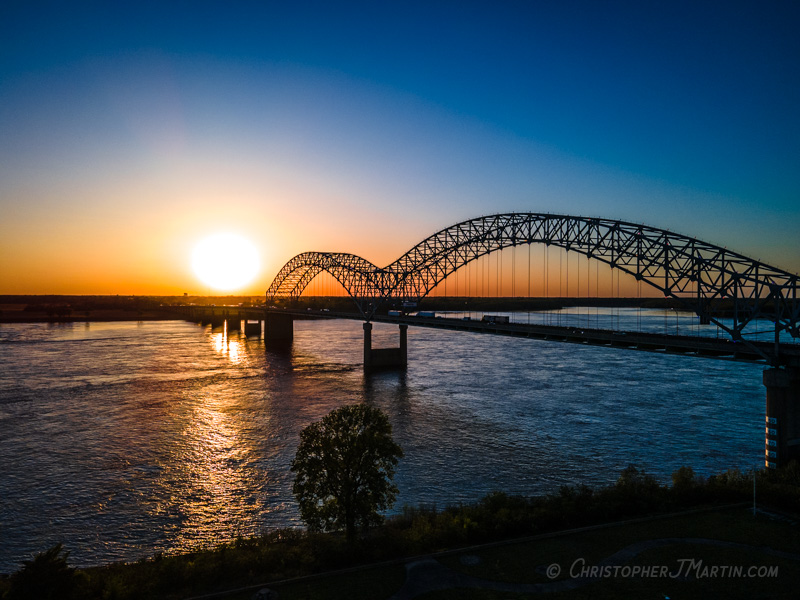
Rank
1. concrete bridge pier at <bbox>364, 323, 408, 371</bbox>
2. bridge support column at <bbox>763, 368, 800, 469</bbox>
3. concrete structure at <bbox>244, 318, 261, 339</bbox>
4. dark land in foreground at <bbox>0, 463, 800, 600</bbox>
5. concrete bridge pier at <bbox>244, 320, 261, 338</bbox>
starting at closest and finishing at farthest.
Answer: dark land in foreground at <bbox>0, 463, 800, 600</bbox>
bridge support column at <bbox>763, 368, 800, 469</bbox>
concrete bridge pier at <bbox>364, 323, 408, 371</bbox>
concrete structure at <bbox>244, 318, 261, 339</bbox>
concrete bridge pier at <bbox>244, 320, 261, 338</bbox>

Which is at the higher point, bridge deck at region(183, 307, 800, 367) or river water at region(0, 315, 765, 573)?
bridge deck at region(183, 307, 800, 367)

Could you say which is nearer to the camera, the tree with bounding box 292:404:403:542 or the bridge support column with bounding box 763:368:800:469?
the tree with bounding box 292:404:403:542

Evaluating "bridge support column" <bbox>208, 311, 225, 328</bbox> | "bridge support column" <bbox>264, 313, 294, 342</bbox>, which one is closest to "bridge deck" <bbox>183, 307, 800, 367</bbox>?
"bridge support column" <bbox>264, 313, 294, 342</bbox>

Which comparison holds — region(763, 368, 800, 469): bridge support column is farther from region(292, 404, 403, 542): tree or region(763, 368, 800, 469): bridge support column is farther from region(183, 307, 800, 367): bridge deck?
region(292, 404, 403, 542): tree

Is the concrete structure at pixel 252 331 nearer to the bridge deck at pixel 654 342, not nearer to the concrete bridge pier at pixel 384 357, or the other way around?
the concrete bridge pier at pixel 384 357

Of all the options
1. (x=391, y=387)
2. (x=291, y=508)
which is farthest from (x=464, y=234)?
(x=291, y=508)

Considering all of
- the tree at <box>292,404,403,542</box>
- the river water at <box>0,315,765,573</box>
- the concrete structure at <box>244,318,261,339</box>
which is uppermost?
the tree at <box>292,404,403,542</box>

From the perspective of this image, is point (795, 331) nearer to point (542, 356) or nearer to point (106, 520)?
point (106, 520)
